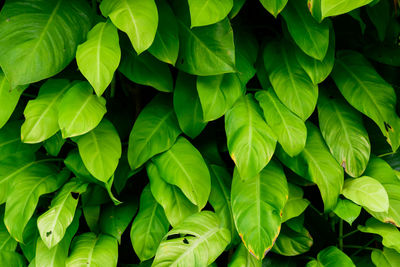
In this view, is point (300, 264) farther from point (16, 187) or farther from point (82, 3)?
point (82, 3)

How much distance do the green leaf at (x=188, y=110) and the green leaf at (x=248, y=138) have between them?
12 centimetres

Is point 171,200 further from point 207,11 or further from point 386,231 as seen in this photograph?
point 386,231

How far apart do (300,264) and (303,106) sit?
2.06 feet

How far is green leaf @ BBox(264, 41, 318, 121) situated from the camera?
4.29ft

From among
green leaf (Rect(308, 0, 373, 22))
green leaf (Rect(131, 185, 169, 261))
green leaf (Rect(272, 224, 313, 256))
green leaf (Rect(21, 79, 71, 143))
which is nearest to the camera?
green leaf (Rect(308, 0, 373, 22))

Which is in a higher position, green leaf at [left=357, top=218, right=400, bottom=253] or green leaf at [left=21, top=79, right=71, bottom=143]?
green leaf at [left=21, top=79, right=71, bottom=143]

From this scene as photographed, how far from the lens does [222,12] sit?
116cm

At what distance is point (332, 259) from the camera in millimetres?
1276

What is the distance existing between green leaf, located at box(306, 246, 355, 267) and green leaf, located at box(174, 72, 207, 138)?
0.61 metres

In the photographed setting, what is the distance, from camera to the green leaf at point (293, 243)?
137 cm

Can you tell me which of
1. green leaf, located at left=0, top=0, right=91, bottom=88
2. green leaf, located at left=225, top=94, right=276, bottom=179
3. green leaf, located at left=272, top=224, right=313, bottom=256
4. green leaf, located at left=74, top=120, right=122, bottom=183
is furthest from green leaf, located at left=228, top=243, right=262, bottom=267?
green leaf, located at left=0, top=0, right=91, bottom=88

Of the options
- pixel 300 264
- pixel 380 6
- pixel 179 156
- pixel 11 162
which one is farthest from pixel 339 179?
pixel 11 162

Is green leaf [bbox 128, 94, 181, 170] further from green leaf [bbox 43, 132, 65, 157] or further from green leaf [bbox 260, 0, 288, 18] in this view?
green leaf [bbox 260, 0, 288, 18]

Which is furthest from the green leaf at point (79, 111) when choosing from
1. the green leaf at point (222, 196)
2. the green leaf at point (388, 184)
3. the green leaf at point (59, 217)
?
the green leaf at point (388, 184)
